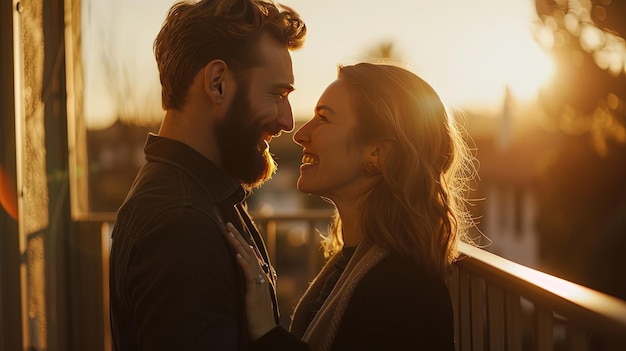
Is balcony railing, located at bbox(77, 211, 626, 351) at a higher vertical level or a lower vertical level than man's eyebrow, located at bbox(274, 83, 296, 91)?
lower

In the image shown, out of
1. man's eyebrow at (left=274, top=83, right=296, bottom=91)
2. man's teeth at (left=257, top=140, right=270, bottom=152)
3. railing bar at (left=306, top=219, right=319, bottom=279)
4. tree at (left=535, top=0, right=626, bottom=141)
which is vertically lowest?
railing bar at (left=306, top=219, right=319, bottom=279)

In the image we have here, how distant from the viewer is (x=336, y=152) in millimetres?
2217

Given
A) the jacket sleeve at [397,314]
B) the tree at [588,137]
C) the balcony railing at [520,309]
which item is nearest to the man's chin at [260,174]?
the jacket sleeve at [397,314]

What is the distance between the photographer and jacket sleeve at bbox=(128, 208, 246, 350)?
1.54 m

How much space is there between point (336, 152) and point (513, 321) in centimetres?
66

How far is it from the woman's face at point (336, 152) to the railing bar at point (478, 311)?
0.38 metres

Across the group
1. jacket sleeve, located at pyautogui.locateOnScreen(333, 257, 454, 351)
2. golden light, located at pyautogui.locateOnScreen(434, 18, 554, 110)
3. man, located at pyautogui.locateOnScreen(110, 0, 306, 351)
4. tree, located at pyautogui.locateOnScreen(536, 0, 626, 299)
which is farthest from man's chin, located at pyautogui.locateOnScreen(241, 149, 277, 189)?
tree, located at pyautogui.locateOnScreen(536, 0, 626, 299)

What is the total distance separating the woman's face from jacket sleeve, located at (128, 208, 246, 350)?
2.10 feet

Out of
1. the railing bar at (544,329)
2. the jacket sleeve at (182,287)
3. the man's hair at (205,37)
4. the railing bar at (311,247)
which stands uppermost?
the man's hair at (205,37)

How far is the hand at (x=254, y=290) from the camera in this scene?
1.73 meters

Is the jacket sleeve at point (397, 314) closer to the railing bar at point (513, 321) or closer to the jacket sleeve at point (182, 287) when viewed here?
the railing bar at point (513, 321)

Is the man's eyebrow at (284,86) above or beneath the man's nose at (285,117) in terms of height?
above

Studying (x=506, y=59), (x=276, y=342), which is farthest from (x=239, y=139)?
(x=506, y=59)

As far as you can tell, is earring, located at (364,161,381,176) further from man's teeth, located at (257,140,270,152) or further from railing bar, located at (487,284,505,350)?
railing bar, located at (487,284,505,350)
